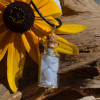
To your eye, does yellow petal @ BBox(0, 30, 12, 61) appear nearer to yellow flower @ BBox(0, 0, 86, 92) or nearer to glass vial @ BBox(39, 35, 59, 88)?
yellow flower @ BBox(0, 0, 86, 92)

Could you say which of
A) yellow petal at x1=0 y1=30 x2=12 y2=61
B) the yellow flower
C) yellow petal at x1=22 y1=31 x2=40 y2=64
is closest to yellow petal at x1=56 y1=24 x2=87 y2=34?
the yellow flower

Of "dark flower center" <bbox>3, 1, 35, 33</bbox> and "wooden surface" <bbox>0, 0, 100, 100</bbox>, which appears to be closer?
"dark flower center" <bbox>3, 1, 35, 33</bbox>

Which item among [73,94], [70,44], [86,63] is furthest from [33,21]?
[73,94]

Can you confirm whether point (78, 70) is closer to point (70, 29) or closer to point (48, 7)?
point (70, 29)

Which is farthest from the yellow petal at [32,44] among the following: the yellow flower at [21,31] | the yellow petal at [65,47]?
the yellow petal at [65,47]

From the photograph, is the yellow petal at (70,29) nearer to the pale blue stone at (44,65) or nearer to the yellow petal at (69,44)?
the yellow petal at (69,44)

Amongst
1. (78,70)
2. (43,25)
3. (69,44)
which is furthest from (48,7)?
(78,70)

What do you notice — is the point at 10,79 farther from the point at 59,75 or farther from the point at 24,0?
the point at 24,0
